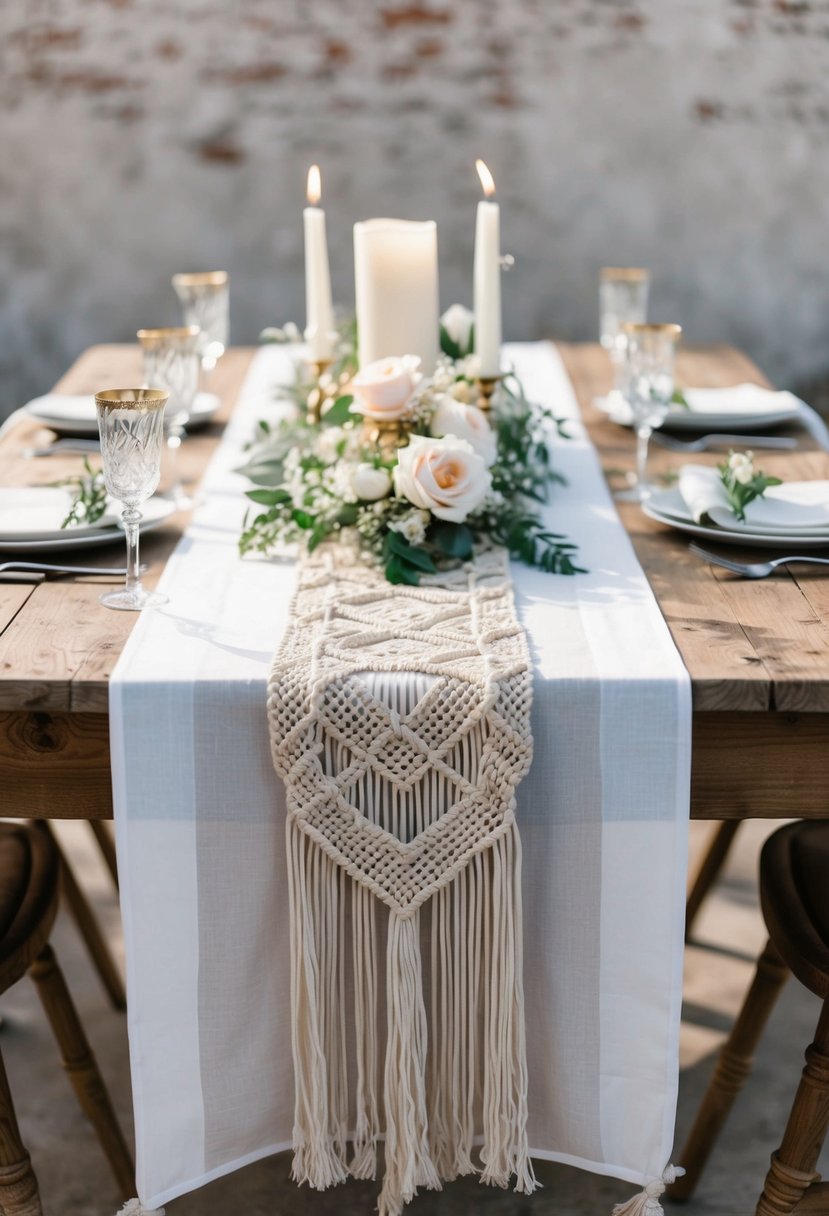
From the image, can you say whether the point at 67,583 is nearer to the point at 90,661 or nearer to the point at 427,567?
the point at 90,661

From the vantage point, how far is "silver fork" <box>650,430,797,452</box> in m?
1.87

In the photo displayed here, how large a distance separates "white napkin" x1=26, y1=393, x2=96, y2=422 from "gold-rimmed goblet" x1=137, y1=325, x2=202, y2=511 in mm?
354

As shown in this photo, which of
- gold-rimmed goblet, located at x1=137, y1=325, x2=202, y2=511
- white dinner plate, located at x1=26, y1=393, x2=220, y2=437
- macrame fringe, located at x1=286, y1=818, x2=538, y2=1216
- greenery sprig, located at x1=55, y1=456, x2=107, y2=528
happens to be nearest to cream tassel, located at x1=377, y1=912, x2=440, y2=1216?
macrame fringe, located at x1=286, y1=818, x2=538, y2=1216

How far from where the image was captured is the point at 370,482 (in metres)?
1.32

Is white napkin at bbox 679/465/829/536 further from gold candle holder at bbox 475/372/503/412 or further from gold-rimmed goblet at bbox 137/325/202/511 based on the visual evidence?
gold-rimmed goblet at bbox 137/325/202/511

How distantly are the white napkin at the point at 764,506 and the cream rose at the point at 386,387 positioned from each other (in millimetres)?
342

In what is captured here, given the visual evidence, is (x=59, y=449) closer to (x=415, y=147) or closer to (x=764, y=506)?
(x=764, y=506)

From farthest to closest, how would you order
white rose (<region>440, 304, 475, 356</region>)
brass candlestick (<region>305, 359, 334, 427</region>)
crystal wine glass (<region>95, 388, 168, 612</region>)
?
white rose (<region>440, 304, 475, 356</region>)
brass candlestick (<region>305, 359, 334, 427</region>)
crystal wine glass (<region>95, 388, 168, 612</region>)

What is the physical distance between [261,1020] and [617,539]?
0.66 meters

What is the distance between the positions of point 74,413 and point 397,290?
0.66 metres

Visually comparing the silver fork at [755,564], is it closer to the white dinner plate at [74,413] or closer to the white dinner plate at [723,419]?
the white dinner plate at [723,419]

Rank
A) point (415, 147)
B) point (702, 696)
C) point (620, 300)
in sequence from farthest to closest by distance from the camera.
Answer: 1. point (415, 147)
2. point (620, 300)
3. point (702, 696)

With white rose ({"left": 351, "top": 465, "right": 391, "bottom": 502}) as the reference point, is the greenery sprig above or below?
below

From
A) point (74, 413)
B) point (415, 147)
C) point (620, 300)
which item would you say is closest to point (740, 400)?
point (620, 300)
